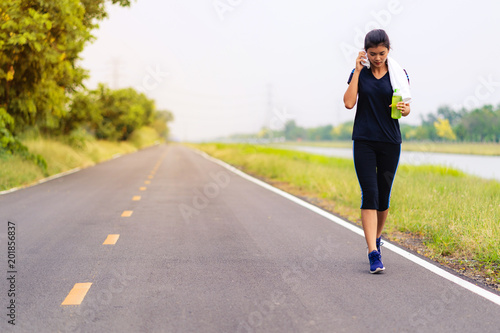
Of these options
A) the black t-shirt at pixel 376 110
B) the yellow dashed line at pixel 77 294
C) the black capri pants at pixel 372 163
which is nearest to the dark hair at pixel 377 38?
the black t-shirt at pixel 376 110

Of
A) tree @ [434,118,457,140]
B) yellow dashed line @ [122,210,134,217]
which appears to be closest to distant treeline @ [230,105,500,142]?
tree @ [434,118,457,140]

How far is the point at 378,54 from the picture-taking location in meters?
5.14

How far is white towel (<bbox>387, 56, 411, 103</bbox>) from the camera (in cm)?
509

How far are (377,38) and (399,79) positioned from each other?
465 mm

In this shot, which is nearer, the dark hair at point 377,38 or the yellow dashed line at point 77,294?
the yellow dashed line at point 77,294

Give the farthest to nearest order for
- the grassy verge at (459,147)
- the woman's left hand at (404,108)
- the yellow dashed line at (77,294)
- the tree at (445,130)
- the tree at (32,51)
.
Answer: the tree at (445,130), the tree at (32,51), the grassy verge at (459,147), the woman's left hand at (404,108), the yellow dashed line at (77,294)

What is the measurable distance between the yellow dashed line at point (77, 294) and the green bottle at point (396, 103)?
338 cm

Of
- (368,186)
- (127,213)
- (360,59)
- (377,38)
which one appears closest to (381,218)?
(368,186)

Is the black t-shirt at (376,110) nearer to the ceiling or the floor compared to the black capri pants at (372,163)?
nearer to the ceiling

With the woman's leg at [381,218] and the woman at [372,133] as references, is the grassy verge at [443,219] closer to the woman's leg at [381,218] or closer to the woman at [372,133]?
the woman's leg at [381,218]

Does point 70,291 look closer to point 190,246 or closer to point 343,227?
point 190,246

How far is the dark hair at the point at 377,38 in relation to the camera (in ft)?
16.7

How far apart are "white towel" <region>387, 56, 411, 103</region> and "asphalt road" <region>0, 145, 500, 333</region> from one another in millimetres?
1825

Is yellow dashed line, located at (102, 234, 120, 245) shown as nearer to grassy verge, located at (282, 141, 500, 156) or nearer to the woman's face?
the woman's face
